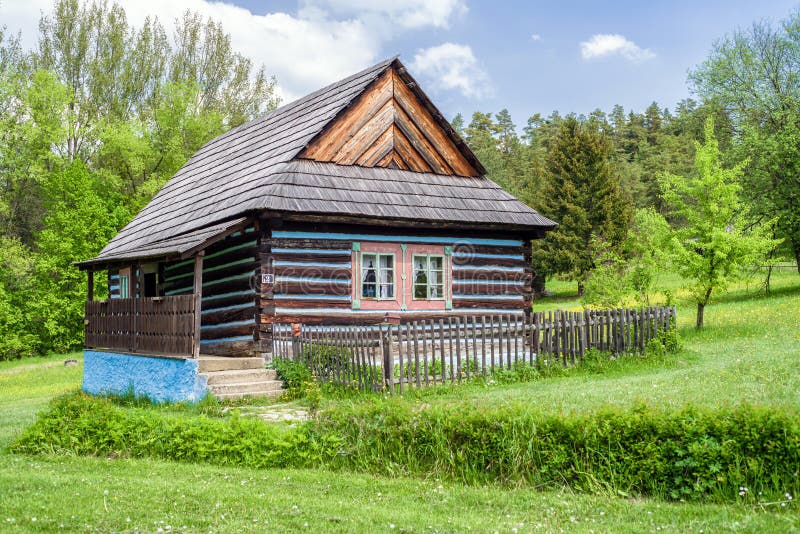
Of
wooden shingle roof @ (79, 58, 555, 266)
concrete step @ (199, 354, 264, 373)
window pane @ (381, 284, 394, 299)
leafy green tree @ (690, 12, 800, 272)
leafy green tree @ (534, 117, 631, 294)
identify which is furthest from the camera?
leafy green tree @ (534, 117, 631, 294)

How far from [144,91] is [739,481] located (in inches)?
1592

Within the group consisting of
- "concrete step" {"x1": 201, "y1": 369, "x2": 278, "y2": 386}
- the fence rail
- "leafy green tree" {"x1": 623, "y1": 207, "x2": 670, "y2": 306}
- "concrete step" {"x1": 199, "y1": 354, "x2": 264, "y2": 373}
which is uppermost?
"leafy green tree" {"x1": 623, "y1": 207, "x2": 670, "y2": 306}

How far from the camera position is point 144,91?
40.9 metres

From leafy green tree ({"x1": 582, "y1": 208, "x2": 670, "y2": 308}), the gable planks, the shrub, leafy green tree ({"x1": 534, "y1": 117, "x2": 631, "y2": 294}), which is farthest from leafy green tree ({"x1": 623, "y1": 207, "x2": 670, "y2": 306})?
leafy green tree ({"x1": 534, "y1": 117, "x2": 631, "y2": 294})

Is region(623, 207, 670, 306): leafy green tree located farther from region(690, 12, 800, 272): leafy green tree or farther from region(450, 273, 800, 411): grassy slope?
region(690, 12, 800, 272): leafy green tree

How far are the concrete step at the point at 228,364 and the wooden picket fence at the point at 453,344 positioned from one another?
0.53 m

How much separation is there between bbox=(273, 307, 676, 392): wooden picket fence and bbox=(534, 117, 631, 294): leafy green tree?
2177 cm

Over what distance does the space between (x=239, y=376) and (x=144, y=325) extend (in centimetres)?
258

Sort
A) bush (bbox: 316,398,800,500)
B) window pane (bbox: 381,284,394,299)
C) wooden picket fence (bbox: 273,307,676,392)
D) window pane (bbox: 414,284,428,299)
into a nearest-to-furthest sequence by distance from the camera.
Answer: bush (bbox: 316,398,800,500), wooden picket fence (bbox: 273,307,676,392), window pane (bbox: 381,284,394,299), window pane (bbox: 414,284,428,299)

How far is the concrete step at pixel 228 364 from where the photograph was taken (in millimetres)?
Answer: 13039

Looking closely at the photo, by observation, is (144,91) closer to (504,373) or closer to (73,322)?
(73,322)

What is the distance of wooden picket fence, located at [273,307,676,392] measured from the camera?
12344 millimetres

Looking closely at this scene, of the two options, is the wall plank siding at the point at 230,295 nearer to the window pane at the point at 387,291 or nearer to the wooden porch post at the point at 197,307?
the wooden porch post at the point at 197,307

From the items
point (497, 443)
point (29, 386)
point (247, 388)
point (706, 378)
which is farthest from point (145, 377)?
point (29, 386)
